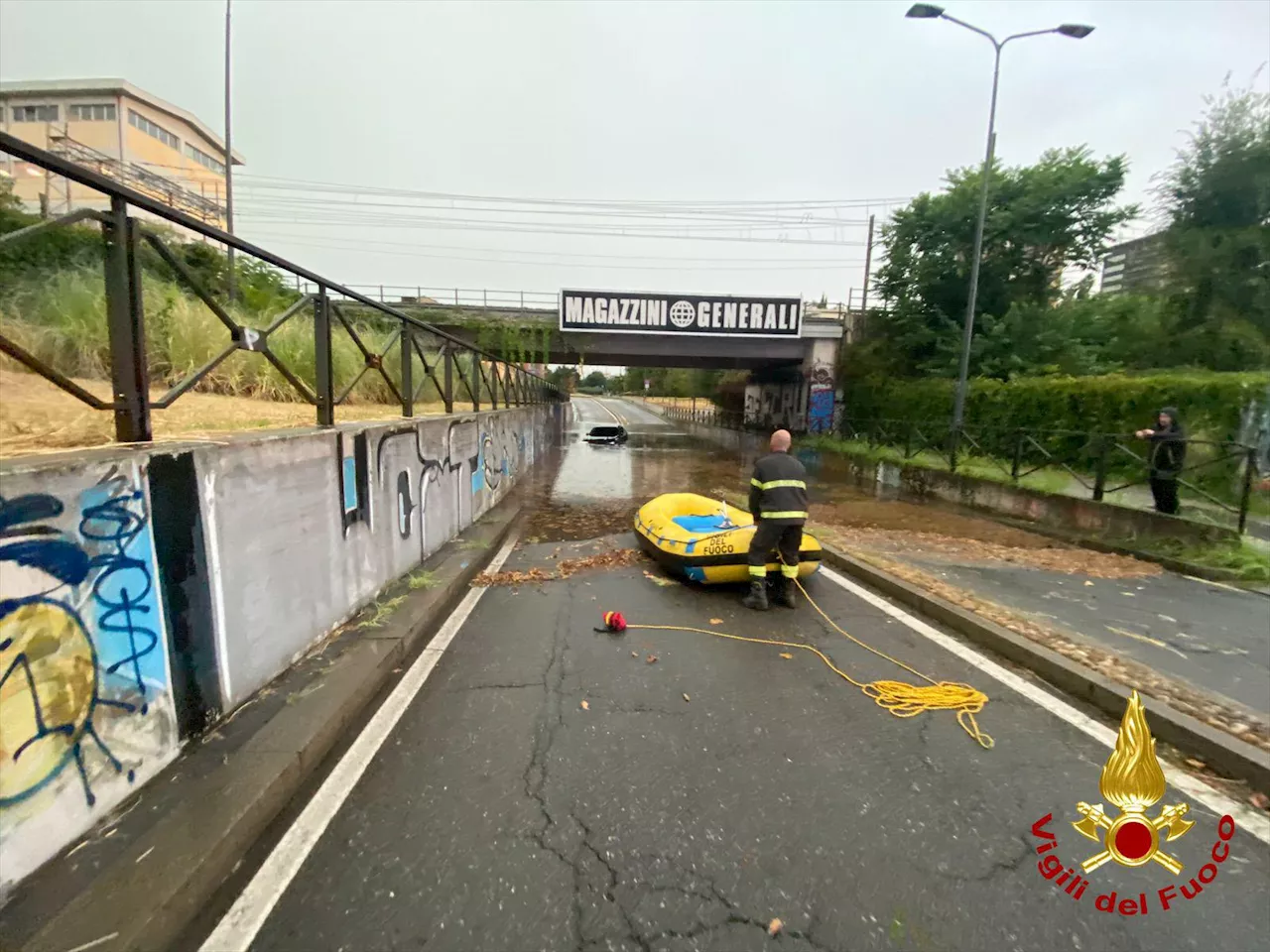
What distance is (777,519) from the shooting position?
5.99 metres

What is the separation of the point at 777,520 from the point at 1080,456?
12431 millimetres

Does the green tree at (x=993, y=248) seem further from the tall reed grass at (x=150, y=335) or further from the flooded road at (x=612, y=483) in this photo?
the tall reed grass at (x=150, y=335)

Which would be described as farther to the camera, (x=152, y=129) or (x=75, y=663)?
(x=152, y=129)

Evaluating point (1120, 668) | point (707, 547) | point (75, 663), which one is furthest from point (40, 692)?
point (1120, 668)

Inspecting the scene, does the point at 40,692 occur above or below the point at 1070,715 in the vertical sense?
above

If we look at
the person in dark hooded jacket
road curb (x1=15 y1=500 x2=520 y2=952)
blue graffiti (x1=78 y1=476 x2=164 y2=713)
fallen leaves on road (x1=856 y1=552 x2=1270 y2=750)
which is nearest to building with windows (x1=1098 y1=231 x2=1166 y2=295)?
the person in dark hooded jacket

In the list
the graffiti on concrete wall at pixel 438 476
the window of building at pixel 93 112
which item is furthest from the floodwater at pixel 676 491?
the window of building at pixel 93 112

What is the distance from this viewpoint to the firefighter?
19.7 ft

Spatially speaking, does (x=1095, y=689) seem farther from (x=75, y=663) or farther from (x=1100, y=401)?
(x=1100, y=401)

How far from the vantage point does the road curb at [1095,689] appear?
334 centimetres

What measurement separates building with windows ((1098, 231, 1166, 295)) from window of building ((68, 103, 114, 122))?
69186 mm

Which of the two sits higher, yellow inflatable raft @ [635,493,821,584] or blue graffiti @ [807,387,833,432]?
blue graffiti @ [807,387,833,432]
